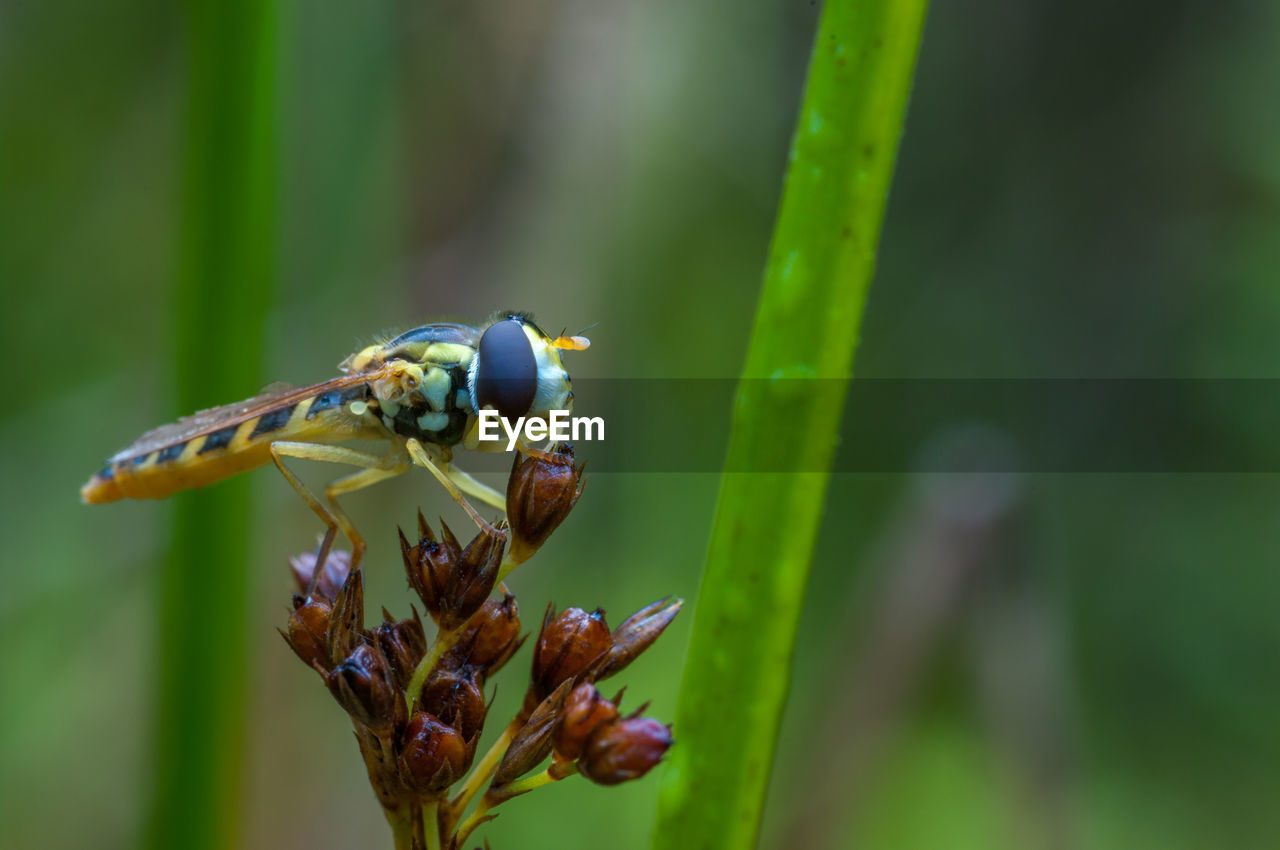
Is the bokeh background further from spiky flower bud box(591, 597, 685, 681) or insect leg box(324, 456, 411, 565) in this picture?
spiky flower bud box(591, 597, 685, 681)

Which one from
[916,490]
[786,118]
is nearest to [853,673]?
[916,490]

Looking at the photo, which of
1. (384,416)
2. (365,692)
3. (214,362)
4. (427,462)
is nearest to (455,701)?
(365,692)

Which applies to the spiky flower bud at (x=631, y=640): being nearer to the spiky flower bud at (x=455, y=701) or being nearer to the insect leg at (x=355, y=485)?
the spiky flower bud at (x=455, y=701)

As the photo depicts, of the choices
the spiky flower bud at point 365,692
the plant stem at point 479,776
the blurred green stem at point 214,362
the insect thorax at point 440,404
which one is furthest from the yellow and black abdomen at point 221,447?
the plant stem at point 479,776

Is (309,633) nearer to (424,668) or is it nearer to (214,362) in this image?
(424,668)

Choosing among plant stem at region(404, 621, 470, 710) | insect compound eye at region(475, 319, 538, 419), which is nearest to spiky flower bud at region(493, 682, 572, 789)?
plant stem at region(404, 621, 470, 710)

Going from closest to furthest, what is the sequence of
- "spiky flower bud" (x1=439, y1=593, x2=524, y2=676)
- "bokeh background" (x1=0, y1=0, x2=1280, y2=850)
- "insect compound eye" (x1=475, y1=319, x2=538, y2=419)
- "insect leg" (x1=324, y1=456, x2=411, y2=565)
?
"spiky flower bud" (x1=439, y1=593, x2=524, y2=676)
"insect compound eye" (x1=475, y1=319, x2=538, y2=419)
"insect leg" (x1=324, y1=456, x2=411, y2=565)
"bokeh background" (x1=0, y1=0, x2=1280, y2=850)
